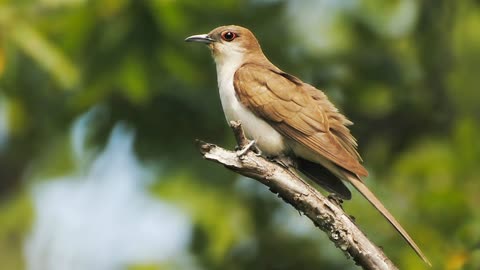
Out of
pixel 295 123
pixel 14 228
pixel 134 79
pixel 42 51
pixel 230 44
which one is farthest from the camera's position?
pixel 14 228

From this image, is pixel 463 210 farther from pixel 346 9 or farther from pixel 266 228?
pixel 346 9

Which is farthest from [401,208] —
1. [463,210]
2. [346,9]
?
[346,9]

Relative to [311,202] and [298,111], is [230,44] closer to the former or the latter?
[298,111]

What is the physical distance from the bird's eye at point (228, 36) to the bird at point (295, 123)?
27.2 inches

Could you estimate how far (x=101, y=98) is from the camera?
481 inches

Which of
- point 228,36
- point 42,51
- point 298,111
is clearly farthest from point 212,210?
point 298,111

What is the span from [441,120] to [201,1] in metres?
3.75

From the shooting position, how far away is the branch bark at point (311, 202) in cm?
600

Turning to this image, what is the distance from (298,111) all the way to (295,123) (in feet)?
0.27

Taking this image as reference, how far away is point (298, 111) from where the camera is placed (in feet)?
23.7

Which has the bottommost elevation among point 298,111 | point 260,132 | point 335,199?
point 335,199

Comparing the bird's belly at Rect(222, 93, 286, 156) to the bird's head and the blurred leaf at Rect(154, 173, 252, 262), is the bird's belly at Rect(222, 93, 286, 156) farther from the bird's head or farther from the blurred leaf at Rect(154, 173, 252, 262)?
the blurred leaf at Rect(154, 173, 252, 262)

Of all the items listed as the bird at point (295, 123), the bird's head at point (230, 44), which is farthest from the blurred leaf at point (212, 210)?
the bird at point (295, 123)

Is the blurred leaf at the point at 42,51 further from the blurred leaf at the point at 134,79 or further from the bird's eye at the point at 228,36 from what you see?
the bird's eye at the point at 228,36
